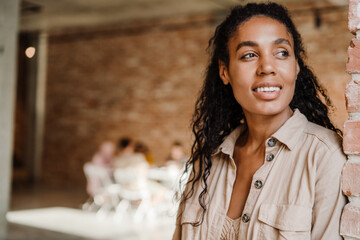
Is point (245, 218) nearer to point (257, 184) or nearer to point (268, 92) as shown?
point (257, 184)

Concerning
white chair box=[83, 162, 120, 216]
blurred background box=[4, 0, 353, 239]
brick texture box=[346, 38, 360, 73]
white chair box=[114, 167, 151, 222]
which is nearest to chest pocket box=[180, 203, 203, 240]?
brick texture box=[346, 38, 360, 73]

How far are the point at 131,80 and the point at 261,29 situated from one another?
9350 mm

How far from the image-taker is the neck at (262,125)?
1.28 m

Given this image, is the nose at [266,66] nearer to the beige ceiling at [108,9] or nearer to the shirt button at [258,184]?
the shirt button at [258,184]

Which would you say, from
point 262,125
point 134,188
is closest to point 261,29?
point 262,125

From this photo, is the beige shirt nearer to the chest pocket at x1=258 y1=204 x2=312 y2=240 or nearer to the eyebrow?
the chest pocket at x1=258 y1=204 x2=312 y2=240

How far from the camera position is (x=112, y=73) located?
1073 centimetres

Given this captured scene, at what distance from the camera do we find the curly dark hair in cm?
132

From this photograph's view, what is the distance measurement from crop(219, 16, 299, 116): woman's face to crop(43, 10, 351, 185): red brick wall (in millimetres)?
7258

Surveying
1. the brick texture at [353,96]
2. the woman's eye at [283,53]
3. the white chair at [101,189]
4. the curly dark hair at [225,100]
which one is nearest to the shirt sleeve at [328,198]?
the brick texture at [353,96]

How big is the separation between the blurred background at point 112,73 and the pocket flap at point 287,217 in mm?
6927

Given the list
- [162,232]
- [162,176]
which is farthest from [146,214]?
[162,232]

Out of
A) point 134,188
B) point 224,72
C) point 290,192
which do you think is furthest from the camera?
point 134,188

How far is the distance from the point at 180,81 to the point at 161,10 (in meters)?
1.63
